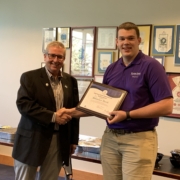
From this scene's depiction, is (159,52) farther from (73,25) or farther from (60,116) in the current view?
(60,116)

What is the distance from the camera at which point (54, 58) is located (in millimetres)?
2105

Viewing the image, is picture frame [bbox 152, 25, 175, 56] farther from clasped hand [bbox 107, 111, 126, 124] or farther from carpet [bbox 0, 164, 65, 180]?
carpet [bbox 0, 164, 65, 180]

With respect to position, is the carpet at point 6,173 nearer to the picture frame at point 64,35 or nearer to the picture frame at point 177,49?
the picture frame at point 64,35

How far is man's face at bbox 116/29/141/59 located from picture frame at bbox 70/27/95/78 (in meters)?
1.73

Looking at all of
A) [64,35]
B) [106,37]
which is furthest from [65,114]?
[64,35]

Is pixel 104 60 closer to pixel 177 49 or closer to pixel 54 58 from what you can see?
pixel 177 49

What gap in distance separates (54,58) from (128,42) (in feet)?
2.01

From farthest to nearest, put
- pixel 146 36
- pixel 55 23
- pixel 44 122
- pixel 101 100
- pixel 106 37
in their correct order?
1. pixel 55 23
2. pixel 106 37
3. pixel 146 36
4. pixel 44 122
5. pixel 101 100

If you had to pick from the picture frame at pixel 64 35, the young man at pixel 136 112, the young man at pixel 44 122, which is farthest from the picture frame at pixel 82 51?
the young man at pixel 136 112

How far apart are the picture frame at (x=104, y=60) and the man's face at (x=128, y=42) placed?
161 centimetres

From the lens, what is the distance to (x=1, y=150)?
4156mm

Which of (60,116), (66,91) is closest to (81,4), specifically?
(66,91)

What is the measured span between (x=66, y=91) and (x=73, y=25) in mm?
1596

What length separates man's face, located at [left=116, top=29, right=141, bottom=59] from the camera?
174 cm
